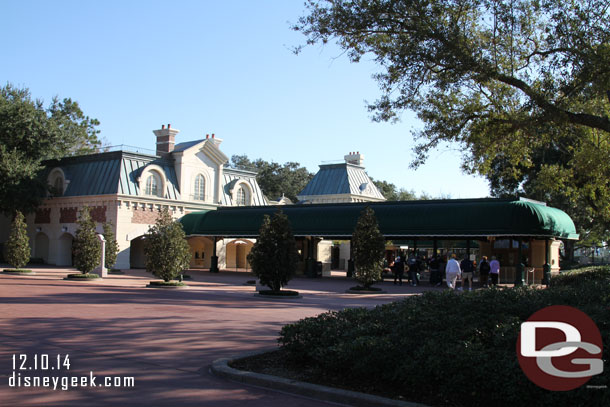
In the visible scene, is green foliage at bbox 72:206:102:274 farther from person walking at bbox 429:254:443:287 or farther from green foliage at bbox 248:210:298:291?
person walking at bbox 429:254:443:287

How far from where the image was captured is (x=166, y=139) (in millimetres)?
45844

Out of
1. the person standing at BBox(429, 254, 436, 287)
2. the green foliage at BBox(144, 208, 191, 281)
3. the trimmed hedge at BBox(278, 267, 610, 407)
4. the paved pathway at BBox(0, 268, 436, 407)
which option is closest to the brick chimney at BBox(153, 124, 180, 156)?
the green foliage at BBox(144, 208, 191, 281)

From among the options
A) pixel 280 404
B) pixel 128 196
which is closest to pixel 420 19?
pixel 280 404

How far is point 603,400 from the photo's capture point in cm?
582

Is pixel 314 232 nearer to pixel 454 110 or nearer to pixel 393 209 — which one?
pixel 393 209

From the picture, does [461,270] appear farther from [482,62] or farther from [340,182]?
[340,182]

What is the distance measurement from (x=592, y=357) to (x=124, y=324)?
9658 mm

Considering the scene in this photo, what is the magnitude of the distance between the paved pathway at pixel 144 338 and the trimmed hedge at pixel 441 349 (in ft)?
3.10

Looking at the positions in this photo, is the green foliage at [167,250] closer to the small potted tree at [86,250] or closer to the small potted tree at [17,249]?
the small potted tree at [86,250]

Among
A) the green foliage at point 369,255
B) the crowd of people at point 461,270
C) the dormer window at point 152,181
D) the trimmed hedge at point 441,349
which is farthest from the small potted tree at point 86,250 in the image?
the trimmed hedge at point 441,349

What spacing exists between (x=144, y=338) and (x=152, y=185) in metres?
32.6

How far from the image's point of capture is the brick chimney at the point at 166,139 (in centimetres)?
4562

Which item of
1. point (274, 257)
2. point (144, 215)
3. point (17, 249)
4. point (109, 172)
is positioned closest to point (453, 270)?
point (274, 257)

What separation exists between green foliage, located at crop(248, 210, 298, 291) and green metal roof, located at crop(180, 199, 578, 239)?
1140 cm
